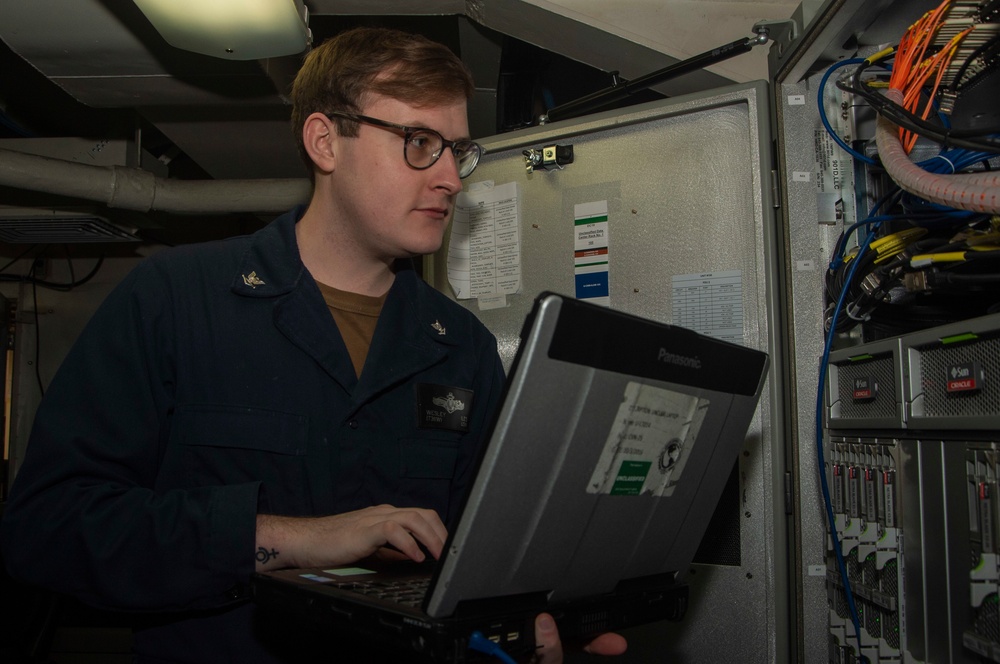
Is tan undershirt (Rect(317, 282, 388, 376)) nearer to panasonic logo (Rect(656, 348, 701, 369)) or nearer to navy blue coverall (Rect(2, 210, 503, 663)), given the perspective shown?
navy blue coverall (Rect(2, 210, 503, 663))

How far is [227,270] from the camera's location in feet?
5.33

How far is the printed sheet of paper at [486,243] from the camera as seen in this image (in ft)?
7.52

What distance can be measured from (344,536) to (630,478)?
1.69 ft

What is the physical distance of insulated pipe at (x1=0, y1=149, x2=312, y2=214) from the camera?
3.24 metres

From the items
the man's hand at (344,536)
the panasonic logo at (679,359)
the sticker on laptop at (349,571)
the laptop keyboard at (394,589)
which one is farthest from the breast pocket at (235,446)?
the panasonic logo at (679,359)

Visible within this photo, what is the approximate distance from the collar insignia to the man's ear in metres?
0.33

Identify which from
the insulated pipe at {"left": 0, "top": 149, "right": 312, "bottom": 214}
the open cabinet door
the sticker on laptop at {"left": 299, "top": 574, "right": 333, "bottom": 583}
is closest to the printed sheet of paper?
the open cabinet door

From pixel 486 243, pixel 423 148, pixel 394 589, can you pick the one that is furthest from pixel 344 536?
pixel 486 243

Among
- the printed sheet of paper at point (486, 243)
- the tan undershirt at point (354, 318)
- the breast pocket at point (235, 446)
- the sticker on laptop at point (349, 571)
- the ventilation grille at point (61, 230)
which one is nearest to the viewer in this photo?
the sticker on laptop at point (349, 571)

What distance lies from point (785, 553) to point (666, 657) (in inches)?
17.5

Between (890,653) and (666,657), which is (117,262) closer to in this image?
(666,657)

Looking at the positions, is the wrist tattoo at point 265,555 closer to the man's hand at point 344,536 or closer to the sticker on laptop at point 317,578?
the man's hand at point 344,536

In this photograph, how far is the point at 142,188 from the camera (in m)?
3.44

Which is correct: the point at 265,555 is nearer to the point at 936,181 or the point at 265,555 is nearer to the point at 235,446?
the point at 235,446
